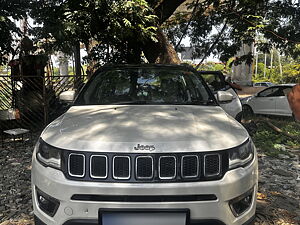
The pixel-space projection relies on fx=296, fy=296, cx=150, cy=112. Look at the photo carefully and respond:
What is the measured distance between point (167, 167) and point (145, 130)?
0.39 metres

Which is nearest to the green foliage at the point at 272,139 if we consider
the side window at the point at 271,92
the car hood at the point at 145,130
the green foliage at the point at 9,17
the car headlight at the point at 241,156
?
the side window at the point at 271,92

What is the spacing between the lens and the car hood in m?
2.06

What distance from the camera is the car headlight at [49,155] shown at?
6.97 ft

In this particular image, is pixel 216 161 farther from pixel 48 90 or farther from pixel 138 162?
pixel 48 90

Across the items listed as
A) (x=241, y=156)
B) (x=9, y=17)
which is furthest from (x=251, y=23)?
(x=241, y=156)

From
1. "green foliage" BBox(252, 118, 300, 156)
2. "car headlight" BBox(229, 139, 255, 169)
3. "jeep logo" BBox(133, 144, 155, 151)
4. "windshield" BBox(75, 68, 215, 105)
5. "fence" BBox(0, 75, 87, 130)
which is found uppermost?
"windshield" BBox(75, 68, 215, 105)

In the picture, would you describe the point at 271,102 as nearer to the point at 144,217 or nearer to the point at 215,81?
the point at 215,81

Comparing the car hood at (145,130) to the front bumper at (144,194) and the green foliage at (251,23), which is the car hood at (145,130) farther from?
the green foliage at (251,23)

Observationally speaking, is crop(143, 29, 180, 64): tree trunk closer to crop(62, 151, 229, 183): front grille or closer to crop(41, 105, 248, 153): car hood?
crop(41, 105, 248, 153): car hood

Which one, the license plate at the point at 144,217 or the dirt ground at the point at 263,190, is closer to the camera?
the license plate at the point at 144,217

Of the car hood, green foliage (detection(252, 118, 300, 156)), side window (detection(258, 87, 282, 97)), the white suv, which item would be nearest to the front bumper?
the white suv

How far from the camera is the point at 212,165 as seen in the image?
6.71 ft

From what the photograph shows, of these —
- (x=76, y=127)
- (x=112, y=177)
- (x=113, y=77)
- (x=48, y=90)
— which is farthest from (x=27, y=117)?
(x=112, y=177)

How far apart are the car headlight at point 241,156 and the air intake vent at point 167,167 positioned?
1.40ft
